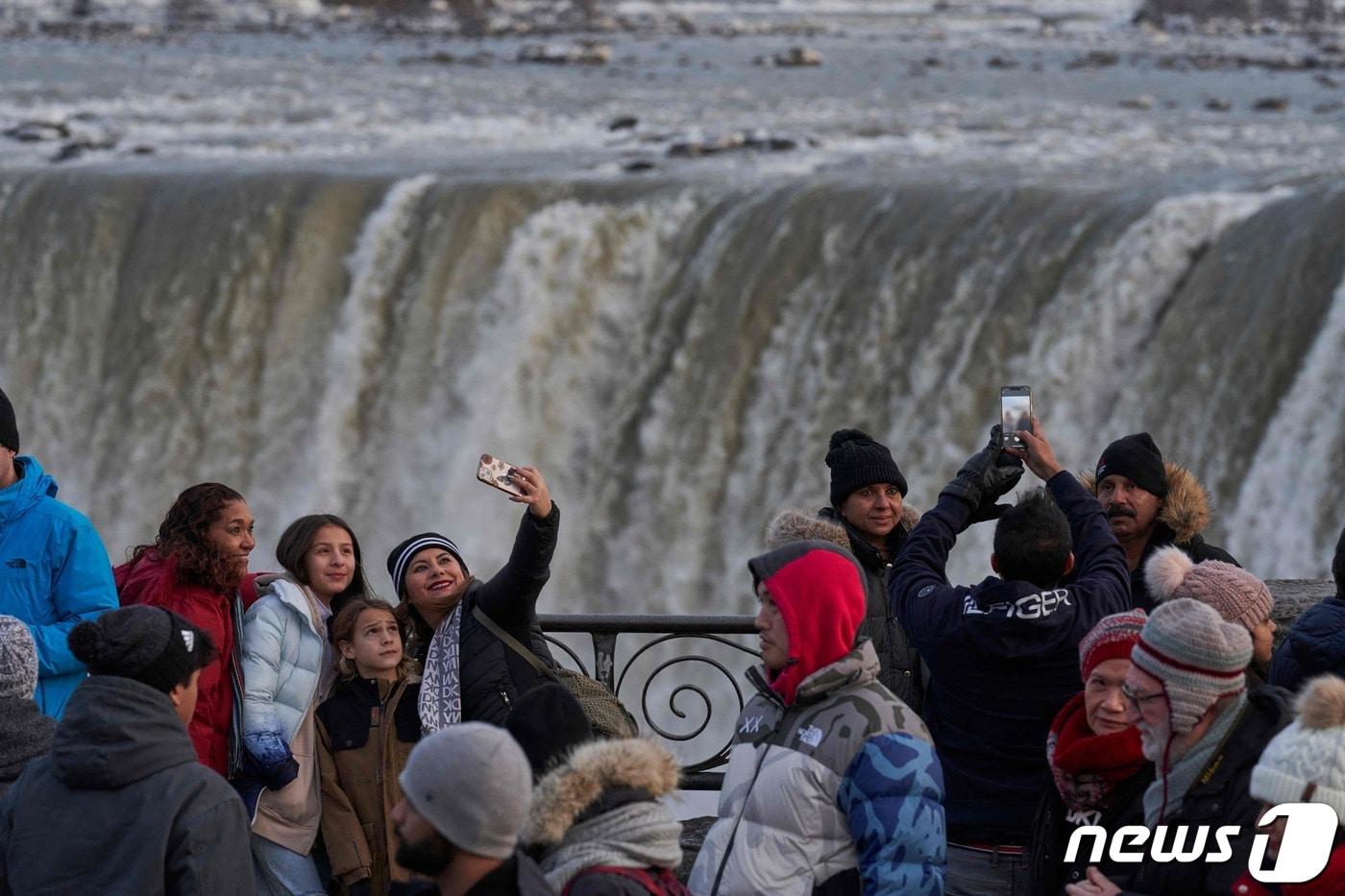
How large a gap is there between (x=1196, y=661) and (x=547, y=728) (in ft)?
3.99

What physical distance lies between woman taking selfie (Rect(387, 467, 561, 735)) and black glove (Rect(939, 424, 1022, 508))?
40.5 inches

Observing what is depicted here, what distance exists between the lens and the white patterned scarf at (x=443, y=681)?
4.56 meters

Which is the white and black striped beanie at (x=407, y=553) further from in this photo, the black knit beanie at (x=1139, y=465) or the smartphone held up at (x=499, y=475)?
the black knit beanie at (x=1139, y=465)

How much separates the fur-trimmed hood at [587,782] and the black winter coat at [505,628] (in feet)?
4.40

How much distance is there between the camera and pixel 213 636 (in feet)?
15.2

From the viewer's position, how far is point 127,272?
1781 centimetres

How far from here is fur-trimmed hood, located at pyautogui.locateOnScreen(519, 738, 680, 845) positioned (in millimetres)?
3166

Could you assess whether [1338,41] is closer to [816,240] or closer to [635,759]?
[816,240]

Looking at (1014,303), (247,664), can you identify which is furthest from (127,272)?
(247,664)

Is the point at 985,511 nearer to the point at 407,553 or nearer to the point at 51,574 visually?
the point at 407,553

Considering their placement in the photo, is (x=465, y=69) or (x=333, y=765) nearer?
(x=333, y=765)

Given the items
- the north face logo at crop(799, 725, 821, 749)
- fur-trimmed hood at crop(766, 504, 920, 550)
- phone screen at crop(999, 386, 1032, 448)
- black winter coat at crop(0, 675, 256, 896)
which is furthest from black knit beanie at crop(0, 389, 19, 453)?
phone screen at crop(999, 386, 1032, 448)

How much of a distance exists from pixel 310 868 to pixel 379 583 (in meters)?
12.1

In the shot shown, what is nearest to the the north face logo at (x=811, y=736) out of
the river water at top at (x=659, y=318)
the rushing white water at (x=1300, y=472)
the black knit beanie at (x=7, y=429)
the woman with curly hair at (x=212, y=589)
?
the woman with curly hair at (x=212, y=589)
